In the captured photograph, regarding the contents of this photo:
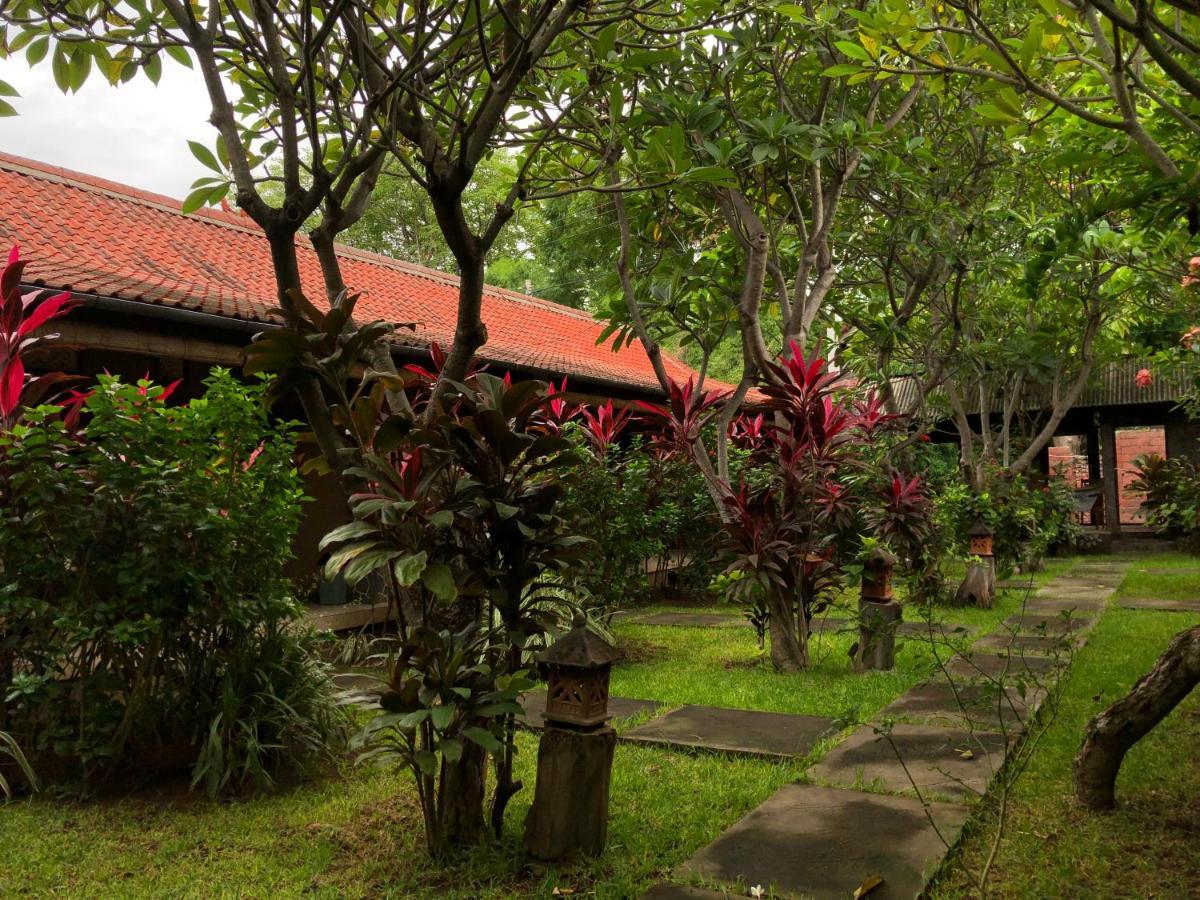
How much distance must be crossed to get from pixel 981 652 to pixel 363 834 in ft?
14.9

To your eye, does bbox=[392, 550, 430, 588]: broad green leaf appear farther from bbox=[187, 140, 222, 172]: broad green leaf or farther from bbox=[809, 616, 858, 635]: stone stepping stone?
bbox=[809, 616, 858, 635]: stone stepping stone

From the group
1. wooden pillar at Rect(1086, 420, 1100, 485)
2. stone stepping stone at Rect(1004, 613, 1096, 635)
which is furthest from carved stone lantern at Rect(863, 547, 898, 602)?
wooden pillar at Rect(1086, 420, 1100, 485)

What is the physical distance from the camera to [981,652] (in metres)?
6.48

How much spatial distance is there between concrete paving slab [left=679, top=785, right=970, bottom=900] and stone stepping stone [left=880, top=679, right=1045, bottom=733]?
1.09 meters

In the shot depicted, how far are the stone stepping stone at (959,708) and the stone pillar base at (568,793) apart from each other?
2037 mm

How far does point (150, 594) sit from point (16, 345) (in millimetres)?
1231

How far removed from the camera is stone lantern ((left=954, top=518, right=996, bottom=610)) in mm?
8867

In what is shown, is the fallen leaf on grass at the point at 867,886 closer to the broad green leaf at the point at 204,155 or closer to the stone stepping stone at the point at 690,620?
the broad green leaf at the point at 204,155

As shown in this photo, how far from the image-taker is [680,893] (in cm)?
277

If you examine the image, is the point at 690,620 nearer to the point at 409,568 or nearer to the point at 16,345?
the point at 16,345

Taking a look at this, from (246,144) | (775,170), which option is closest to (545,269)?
(775,170)

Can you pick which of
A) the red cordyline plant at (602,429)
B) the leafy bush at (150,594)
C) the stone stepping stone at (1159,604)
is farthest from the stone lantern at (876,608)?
the stone stepping stone at (1159,604)

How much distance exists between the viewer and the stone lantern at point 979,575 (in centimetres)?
887

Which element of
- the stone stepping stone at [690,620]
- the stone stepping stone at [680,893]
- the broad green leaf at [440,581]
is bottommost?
the stone stepping stone at [690,620]
